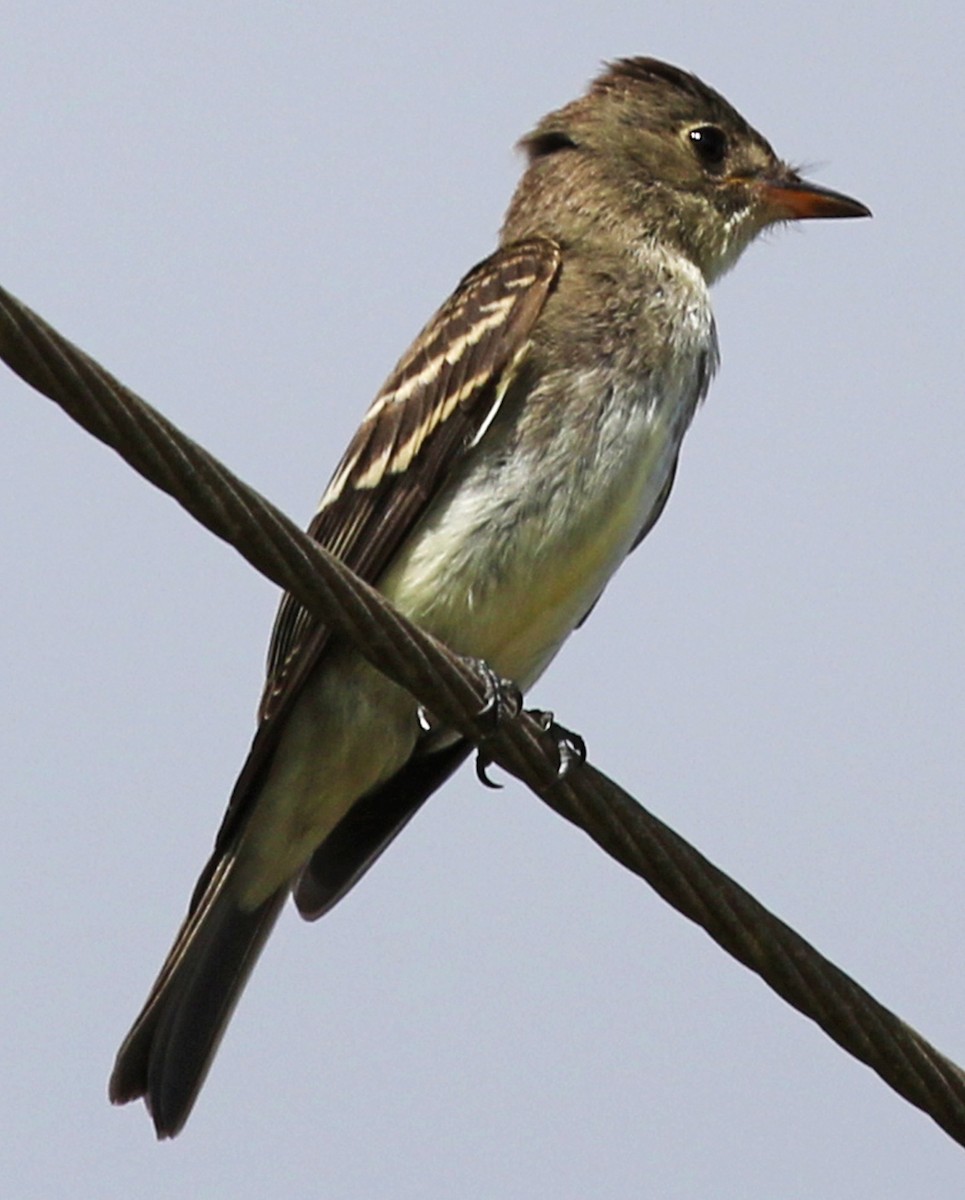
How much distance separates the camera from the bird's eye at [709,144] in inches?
282

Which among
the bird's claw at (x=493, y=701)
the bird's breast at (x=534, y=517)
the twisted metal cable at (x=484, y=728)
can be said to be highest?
the bird's breast at (x=534, y=517)

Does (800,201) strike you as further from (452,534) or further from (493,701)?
(493,701)

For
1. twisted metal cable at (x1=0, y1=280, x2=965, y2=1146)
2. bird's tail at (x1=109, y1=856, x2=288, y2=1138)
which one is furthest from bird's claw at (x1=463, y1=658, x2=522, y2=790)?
bird's tail at (x1=109, y1=856, x2=288, y2=1138)

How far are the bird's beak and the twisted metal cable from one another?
2832mm

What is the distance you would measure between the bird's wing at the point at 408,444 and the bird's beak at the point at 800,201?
1112mm

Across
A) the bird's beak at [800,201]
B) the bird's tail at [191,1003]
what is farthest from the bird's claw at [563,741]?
the bird's beak at [800,201]

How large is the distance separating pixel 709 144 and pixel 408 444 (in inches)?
73.4

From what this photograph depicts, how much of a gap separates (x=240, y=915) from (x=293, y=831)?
0.31m

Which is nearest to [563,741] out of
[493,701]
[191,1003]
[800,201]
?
[493,701]

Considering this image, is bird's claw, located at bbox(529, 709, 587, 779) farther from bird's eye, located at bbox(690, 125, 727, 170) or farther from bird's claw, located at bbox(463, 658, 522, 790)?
bird's eye, located at bbox(690, 125, 727, 170)

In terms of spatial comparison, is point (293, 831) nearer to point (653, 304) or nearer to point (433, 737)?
point (433, 737)

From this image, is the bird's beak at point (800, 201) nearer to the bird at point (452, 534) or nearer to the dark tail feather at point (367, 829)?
the bird at point (452, 534)

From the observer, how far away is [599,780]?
4.61 m

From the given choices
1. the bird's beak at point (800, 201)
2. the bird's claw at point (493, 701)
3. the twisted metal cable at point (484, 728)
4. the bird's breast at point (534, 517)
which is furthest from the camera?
the bird's beak at point (800, 201)
